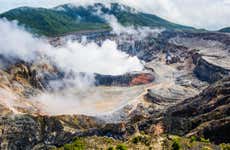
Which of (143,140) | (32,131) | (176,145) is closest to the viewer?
(176,145)

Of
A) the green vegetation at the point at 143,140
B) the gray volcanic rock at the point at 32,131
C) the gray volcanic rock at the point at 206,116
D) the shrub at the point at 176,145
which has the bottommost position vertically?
the gray volcanic rock at the point at 32,131

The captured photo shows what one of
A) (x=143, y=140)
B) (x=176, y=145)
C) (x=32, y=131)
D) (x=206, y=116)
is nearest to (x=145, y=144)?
(x=143, y=140)

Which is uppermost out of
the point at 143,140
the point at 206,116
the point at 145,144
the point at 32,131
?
the point at 145,144

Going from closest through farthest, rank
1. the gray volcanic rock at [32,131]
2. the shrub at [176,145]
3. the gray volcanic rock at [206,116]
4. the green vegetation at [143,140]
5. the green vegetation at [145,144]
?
1. the shrub at [176,145]
2. the green vegetation at [145,144]
3. the green vegetation at [143,140]
4. the gray volcanic rock at [206,116]
5. the gray volcanic rock at [32,131]

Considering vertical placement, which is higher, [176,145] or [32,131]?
[176,145]

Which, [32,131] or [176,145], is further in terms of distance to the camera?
[32,131]

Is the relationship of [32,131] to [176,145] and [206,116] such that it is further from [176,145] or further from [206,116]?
[176,145]

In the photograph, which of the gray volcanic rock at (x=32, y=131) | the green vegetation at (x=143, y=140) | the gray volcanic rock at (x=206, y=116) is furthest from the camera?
the gray volcanic rock at (x=32, y=131)

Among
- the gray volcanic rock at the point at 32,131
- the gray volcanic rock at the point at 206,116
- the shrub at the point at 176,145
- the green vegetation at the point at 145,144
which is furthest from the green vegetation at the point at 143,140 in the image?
the gray volcanic rock at the point at 32,131

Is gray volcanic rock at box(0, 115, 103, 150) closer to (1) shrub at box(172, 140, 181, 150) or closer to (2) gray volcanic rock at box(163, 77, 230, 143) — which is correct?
(2) gray volcanic rock at box(163, 77, 230, 143)

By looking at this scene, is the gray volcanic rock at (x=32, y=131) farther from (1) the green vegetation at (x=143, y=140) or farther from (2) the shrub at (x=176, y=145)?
(2) the shrub at (x=176, y=145)

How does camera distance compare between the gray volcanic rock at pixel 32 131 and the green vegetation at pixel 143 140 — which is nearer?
the green vegetation at pixel 143 140

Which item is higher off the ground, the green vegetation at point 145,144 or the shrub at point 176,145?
the shrub at point 176,145

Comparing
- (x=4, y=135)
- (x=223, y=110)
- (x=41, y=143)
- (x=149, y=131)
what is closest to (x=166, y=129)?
(x=149, y=131)
